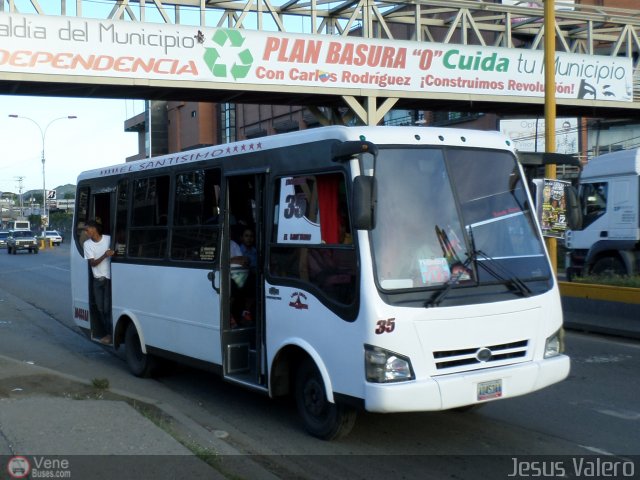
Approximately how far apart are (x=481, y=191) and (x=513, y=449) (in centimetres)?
223

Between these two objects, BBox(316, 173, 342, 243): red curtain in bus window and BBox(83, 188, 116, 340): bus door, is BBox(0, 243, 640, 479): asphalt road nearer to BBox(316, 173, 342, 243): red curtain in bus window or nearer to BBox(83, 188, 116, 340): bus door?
BBox(83, 188, 116, 340): bus door

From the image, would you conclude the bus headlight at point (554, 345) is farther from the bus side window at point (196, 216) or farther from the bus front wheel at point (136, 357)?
the bus front wheel at point (136, 357)

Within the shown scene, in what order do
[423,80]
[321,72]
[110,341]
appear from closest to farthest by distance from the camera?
[110,341] < [321,72] < [423,80]

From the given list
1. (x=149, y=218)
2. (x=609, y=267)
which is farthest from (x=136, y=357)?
(x=609, y=267)

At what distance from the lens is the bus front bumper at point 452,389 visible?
224 inches

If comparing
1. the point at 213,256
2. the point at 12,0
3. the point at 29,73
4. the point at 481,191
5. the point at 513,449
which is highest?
the point at 12,0

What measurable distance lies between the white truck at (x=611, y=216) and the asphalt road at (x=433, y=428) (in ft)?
20.7

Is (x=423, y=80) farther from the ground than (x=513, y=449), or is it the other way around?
(x=423, y=80)

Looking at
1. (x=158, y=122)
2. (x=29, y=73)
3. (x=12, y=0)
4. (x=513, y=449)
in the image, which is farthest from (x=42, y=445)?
(x=158, y=122)

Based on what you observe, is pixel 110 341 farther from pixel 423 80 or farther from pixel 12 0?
pixel 423 80

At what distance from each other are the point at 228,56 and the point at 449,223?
12.4m

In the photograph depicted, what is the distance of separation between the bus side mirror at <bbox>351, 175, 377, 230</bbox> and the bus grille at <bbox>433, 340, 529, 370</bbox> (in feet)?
3.84

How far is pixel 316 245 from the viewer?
21.6 feet

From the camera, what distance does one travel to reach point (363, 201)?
576 cm
